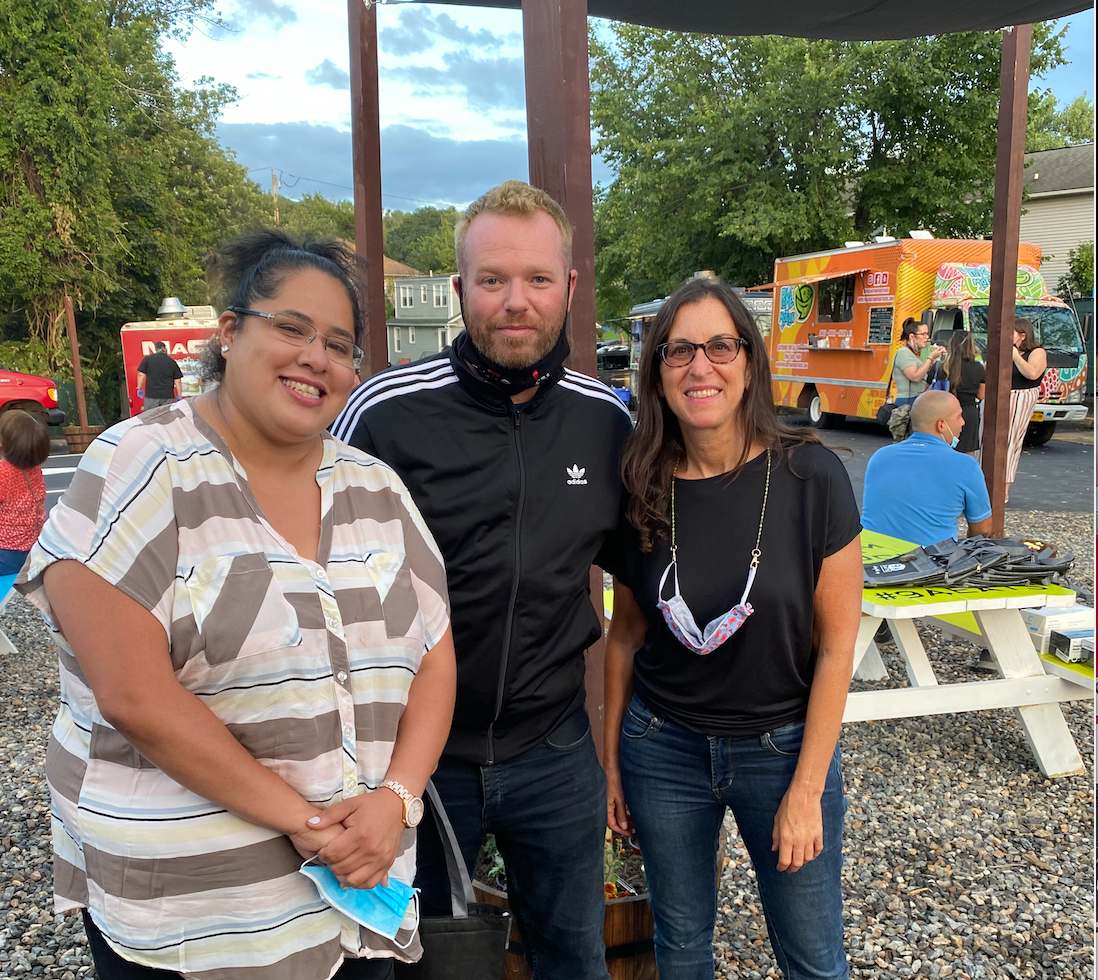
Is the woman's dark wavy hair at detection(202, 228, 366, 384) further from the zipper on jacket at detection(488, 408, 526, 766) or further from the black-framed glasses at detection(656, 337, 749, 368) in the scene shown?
the black-framed glasses at detection(656, 337, 749, 368)

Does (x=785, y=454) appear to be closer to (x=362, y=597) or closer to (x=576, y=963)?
(x=362, y=597)

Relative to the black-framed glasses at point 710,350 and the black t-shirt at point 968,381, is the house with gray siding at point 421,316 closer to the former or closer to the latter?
the black t-shirt at point 968,381

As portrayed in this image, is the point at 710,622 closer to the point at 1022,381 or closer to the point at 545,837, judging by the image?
the point at 545,837

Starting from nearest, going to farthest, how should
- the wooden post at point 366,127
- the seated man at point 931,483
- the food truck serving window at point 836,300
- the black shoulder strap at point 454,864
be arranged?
1. the black shoulder strap at point 454,864
2. the wooden post at point 366,127
3. the seated man at point 931,483
4. the food truck serving window at point 836,300

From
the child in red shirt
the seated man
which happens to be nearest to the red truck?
the child in red shirt

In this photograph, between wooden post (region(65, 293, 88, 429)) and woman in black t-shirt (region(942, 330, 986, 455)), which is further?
wooden post (region(65, 293, 88, 429))

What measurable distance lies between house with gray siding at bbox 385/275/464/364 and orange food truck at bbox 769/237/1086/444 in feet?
192

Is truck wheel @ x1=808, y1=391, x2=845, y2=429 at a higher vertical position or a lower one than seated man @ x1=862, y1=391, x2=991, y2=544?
lower

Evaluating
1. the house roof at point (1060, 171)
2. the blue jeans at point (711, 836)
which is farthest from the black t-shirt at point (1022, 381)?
the house roof at point (1060, 171)

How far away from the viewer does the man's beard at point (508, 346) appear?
2.03 meters

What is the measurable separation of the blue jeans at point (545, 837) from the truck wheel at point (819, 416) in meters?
17.9

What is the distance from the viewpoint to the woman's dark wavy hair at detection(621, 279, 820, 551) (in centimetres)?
201

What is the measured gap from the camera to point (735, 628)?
6.33 feet

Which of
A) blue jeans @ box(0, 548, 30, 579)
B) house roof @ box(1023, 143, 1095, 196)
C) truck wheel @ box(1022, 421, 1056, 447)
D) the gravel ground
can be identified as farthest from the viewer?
house roof @ box(1023, 143, 1095, 196)
